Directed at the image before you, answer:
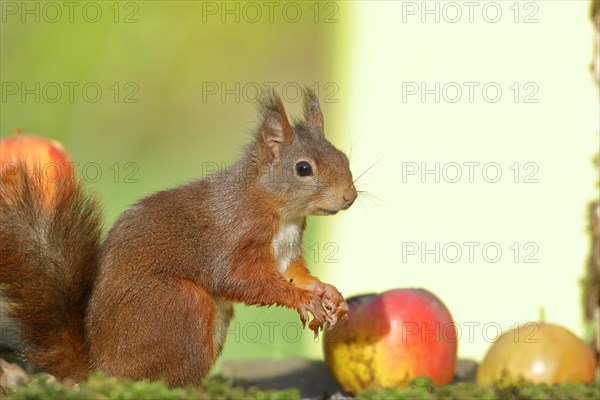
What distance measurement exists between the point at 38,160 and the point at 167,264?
65 centimetres

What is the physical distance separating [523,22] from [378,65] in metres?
0.60

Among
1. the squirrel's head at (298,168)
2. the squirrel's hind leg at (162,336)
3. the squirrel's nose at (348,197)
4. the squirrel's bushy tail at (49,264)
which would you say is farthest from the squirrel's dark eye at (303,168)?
the squirrel's bushy tail at (49,264)

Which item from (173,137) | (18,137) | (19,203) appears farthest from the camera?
(173,137)

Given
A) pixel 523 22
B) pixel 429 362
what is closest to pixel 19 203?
pixel 429 362

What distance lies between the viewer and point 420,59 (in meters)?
4.12

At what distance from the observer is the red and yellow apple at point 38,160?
275cm

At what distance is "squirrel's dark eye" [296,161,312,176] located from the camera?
2730 millimetres

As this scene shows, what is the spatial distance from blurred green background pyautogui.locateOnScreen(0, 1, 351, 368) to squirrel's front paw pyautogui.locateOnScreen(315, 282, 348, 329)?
1183 mm

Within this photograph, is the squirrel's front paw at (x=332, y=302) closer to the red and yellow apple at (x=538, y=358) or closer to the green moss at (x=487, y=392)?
the green moss at (x=487, y=392)

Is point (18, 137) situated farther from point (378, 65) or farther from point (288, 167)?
point (378, 65)

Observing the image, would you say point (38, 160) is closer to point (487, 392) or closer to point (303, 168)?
point (303, 168)

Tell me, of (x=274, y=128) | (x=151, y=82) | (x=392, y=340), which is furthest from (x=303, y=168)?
(x=151, y=82)

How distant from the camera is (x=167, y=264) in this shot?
8.79 feet

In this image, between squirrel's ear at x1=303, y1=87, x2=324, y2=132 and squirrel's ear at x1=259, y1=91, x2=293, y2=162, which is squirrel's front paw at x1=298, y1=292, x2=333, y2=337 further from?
squirrel's ear at x1=303, y1=87, x2=324, y2=132
